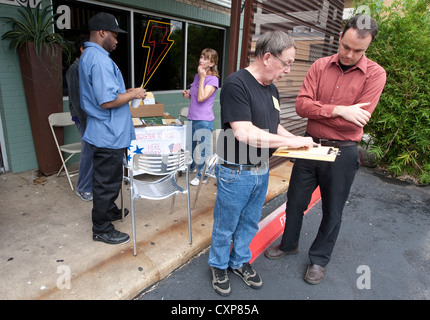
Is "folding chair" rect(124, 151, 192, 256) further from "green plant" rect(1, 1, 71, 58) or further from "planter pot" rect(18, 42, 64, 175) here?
"green plant" rect(1, 1, 71, 58)

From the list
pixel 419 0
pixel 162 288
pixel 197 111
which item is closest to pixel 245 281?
pixel 162 288

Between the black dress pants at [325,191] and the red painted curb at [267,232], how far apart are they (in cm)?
37

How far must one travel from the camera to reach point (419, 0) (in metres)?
5.23

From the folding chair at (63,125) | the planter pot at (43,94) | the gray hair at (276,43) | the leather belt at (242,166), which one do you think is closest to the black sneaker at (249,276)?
the leather belt at (242,166)

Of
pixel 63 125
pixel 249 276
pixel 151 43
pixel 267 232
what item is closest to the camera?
pixel 249 276

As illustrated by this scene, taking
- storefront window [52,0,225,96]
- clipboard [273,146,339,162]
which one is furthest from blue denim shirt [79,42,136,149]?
storefront window [52,0,225,96]

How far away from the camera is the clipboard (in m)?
1.93

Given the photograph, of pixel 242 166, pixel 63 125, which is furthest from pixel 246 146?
pixel 63 125

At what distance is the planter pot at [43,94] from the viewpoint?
366 centimetres

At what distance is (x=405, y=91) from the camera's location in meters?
5.02

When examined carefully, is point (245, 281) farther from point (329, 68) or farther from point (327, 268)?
point (329, 68)

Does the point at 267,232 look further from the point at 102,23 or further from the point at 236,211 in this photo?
the point at 102,23

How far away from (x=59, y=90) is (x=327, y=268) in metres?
3.92

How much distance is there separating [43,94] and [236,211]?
3.14 meters
